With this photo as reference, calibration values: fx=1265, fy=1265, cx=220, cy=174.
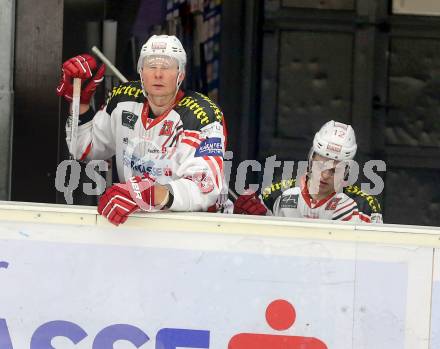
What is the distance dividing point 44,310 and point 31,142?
1845 mm

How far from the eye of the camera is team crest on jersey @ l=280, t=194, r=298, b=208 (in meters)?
5.64

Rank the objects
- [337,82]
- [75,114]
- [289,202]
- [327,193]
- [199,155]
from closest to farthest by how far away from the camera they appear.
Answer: [199,155], [75,114], [327,193], [289,202], [337,82]

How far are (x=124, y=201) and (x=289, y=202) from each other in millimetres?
1272

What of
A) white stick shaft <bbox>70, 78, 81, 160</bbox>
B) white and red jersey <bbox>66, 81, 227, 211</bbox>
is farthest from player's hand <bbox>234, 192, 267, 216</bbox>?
white stick shaft <bbox>70, 78, 81, 160</bbox>

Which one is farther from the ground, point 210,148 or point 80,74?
point 80,74

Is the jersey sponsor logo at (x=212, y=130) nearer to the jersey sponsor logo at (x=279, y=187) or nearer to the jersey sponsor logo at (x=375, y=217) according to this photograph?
the jersey sponsor logo at (x=279, y=187)

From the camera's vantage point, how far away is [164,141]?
207 inches

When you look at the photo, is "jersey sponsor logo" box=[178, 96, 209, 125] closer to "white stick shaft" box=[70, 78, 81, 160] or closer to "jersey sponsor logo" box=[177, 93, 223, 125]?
"jersey sponsor logo" box=[177, 93, 223, 125]

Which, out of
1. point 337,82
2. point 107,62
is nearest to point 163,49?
point 107,62

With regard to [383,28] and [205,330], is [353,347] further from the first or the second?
[383,28]

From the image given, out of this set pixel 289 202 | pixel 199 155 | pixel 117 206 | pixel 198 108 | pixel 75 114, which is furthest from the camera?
pixel 289 202

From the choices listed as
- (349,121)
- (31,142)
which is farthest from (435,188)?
(31,142)

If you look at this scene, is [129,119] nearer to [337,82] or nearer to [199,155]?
[199,155]

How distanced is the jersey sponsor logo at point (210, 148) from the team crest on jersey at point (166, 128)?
196 millimetres
